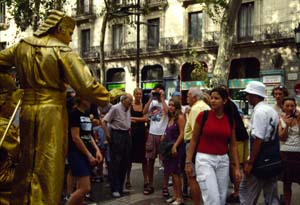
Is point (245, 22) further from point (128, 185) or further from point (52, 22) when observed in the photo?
point (52, 22)

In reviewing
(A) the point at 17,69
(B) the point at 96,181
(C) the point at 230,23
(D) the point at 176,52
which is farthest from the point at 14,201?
(D) the point at 176,52

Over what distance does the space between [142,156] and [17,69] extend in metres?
5.53

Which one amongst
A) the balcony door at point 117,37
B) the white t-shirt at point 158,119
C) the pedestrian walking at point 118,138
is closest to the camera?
the pedestrian walking at point 118,138

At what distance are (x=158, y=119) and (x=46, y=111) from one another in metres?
5.30

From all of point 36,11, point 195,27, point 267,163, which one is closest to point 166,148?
point 267,163

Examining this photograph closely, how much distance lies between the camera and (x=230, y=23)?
1864cm

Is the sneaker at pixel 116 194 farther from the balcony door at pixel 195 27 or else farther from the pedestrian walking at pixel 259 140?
the balcony door at pixel 195 27

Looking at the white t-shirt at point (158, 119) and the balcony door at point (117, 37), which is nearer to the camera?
the white t-shirt at point (158, 119)

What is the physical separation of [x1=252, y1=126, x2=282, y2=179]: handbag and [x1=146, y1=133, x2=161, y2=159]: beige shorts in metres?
3.29

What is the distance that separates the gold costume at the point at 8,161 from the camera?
408cm

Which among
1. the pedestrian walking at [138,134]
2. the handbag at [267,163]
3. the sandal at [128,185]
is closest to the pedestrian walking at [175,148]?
the pedestrian walking at [138,134]

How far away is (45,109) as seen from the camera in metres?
3.89

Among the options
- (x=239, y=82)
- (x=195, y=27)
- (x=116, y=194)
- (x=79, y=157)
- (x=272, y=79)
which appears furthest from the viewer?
(x=195, y=27)

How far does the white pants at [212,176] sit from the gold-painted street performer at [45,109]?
6.19 ft
